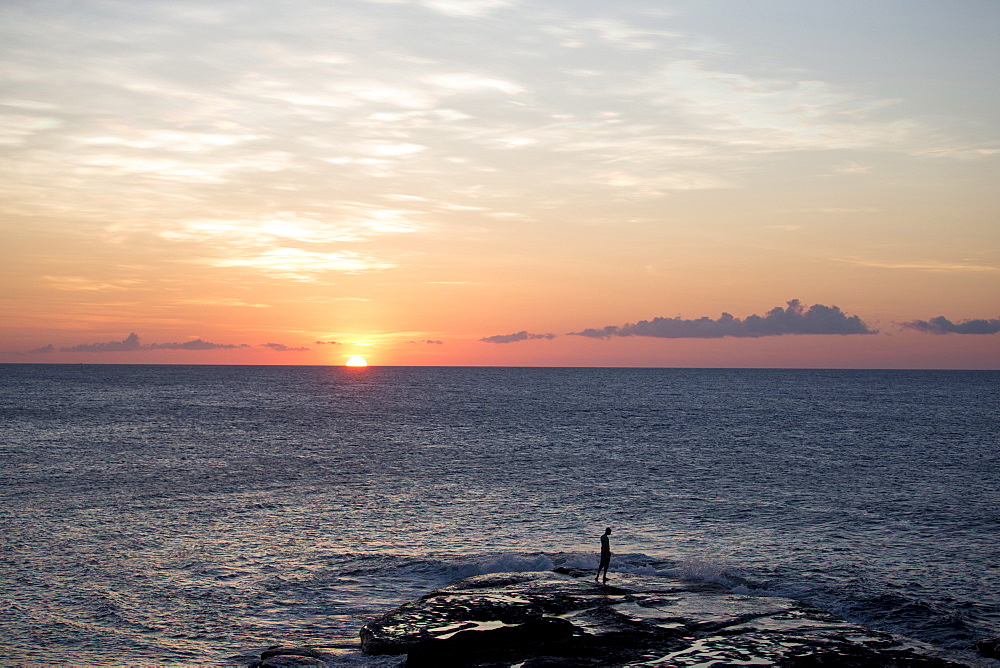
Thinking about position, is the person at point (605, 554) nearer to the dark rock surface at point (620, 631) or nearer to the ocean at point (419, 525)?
the dark rock surface at point (620, 631)

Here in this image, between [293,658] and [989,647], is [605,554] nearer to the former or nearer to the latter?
[293,658]

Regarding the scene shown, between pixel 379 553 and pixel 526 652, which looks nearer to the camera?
pixel 526 652

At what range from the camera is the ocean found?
28.9 m

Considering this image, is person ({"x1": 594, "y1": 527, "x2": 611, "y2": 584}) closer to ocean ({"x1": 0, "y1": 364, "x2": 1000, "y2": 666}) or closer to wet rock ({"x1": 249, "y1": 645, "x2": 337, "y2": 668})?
ocean ({"x1": 0, "y1": 364, "x2": 1000, "y2": 666})

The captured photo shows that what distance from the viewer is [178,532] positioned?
1657 inches

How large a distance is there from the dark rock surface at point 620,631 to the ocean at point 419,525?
2.47 m

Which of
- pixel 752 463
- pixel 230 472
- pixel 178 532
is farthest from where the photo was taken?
pixel 752 463

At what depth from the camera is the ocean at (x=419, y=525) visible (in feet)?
94.7

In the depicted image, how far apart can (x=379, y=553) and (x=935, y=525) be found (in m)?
31.2

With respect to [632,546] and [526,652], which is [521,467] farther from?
[526,652]

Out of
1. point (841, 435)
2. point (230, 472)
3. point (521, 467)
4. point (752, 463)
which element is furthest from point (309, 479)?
point (841, 435)

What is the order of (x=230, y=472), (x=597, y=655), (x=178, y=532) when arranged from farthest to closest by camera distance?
(x=230, y=472), (x=178, y=532), (x=597, y=655)

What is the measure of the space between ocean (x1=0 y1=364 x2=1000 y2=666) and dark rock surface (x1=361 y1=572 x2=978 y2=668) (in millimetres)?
2470

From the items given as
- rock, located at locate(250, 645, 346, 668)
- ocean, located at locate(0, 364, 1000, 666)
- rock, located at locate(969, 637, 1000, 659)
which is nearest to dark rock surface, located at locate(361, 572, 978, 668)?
rock, located at locate(250, 645, 346, 668)
